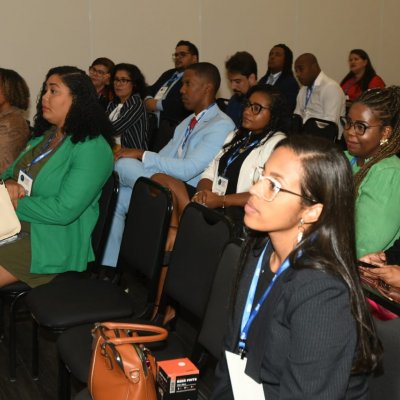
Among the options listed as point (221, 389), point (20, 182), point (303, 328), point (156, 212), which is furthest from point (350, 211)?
point (20, 182)

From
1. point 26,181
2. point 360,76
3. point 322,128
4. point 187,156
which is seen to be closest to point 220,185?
point 187,156

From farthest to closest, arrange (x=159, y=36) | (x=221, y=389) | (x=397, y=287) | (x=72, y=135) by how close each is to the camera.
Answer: (x=159, y=36) → (x=72, y=135) → (x=397, y=287) → (x=221, y=389)

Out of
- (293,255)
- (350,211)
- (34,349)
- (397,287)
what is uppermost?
(350,211)

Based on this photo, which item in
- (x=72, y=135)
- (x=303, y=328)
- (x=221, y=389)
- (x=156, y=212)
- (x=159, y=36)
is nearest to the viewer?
(x=303, y=328)

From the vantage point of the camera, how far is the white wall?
A: 711 centimetres

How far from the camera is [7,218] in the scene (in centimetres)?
281

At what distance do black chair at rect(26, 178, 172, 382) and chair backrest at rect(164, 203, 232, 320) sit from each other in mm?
163

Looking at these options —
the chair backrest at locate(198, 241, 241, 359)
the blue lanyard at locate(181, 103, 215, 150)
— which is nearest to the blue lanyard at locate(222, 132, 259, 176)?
the blue lanyard at locate(181, 103, 215, 150)

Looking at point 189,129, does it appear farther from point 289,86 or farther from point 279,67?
point 279,67

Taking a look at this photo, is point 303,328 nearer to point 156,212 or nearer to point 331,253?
point 331,253

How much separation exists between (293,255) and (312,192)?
6.2 inches

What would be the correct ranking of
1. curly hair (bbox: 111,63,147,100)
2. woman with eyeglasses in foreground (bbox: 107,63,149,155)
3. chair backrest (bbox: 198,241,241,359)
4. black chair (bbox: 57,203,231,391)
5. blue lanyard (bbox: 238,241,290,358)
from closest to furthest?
blue lanyard (bbox: 238,241,290,358)
chair backrest (bbox: 198,241,241,359)
black chair (bbox: 57,203,231,391)
woman with eyeglasses in foreground (bbox: 107,63,149,155)
curly hair (bbox: 111,63,147,100)

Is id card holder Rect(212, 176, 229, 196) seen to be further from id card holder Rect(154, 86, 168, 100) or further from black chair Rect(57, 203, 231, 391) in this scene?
id card holder Rect(154, 86, 168, 100)

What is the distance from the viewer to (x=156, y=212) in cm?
263
